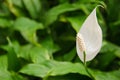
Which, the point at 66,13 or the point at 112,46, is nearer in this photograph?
the point at 112,46

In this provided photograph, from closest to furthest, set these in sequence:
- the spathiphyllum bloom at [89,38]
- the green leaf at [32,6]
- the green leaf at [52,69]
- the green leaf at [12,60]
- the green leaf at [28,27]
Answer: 1. the spathiphyllum bloom at [89,38]
2. the green leaf at [52,69]
3. the green leaf at [12,60]
4. the green leaf at [28,27]
5. the green leaf at [32,6]

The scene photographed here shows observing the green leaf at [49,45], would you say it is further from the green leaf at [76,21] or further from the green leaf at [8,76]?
the green leaf at [8,76]

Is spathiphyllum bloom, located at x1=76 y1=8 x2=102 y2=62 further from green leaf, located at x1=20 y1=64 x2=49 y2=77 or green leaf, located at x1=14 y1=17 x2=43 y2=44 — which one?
green leaf, located at x1=14 y1=17 x2=43 y2=44

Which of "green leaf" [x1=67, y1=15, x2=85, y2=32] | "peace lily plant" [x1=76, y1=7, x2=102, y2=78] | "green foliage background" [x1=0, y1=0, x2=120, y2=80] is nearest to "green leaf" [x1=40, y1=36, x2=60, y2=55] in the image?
"green foliage background" [x1=0, y1=0, x2=120, y2=80]

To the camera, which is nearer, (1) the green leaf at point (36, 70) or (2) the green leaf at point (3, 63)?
(1) the green leaf at point (36, 70)

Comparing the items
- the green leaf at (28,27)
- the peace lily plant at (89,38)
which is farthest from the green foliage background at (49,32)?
the peace lily plant at (89,38)

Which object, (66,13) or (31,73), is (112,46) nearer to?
(66,13)

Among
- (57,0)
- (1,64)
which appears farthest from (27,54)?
(57,0)

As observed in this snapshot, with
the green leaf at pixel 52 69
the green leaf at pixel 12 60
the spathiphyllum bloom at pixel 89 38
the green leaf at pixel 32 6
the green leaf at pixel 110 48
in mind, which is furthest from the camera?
the green leaf at pixel 32 6
